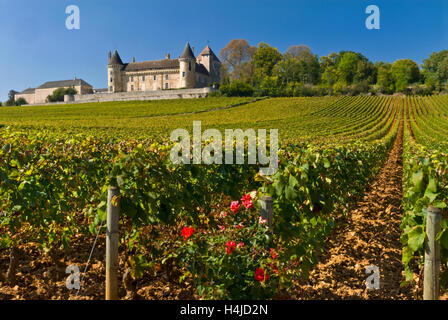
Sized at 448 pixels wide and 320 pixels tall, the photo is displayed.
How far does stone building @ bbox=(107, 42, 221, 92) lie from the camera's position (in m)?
74.3

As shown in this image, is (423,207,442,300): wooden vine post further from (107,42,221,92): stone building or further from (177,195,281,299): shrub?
(107,42,221,92): stone building

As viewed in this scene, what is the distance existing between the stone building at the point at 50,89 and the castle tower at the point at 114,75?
11178 mm

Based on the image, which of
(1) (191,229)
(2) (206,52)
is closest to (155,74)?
(2) (206,52)

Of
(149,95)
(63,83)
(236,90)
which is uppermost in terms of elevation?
(63,83)

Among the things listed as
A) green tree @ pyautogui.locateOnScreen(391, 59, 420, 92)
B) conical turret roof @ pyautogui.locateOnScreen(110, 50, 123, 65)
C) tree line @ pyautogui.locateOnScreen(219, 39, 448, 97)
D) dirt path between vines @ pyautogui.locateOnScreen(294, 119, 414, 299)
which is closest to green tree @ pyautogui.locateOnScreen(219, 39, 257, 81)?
tree line @ pyautogui.locateOnScreen(219, 39, 448, 97)

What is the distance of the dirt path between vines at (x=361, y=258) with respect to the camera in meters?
3.23

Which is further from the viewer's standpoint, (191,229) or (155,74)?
(155,74)

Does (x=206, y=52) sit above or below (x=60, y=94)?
above

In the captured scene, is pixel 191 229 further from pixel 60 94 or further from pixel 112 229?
pixel 60 94

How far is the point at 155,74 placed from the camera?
78000mm

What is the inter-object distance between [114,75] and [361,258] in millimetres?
83658

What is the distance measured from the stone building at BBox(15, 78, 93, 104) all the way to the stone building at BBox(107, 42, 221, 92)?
11.4m

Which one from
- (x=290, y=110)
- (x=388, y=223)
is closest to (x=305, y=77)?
(x=290, y=110)

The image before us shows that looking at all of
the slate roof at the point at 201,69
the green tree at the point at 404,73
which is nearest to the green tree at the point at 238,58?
the slate roof at the point at 201,69
